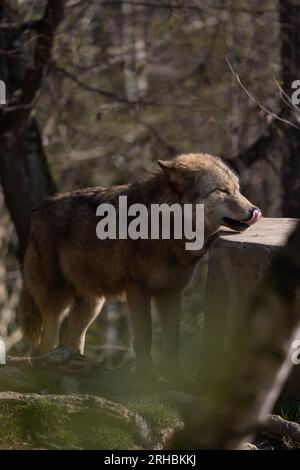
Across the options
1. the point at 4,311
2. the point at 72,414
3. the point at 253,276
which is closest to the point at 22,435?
the point at 72,414

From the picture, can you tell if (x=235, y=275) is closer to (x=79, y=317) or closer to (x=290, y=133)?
(x=79, y=317)

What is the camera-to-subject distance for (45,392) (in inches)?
268

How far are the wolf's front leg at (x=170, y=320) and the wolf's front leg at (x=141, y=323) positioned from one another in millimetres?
243

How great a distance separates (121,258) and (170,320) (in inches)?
28.0

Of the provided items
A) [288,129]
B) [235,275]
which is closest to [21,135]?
[288,129]

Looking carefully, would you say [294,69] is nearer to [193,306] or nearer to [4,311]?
[193,306]

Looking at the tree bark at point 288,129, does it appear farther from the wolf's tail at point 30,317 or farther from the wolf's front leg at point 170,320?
the wolf's tail at point 30,317

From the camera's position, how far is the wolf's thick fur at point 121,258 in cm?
760

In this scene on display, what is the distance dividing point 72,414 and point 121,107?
25.7 feet

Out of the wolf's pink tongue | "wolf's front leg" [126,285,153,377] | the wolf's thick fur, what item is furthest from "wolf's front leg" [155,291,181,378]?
the wolf's pink tongue

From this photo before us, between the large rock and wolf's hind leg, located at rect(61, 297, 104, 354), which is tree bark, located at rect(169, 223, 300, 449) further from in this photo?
wolf's hind leg, located at rect(61, 297, 104, 354)

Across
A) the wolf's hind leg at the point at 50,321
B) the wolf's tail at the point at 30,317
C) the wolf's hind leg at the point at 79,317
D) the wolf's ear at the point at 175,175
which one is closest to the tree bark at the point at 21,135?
the wolf's tail at the point at 30,317

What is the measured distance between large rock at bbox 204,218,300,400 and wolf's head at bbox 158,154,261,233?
0.14 meters

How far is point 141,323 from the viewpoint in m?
7.66
